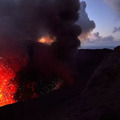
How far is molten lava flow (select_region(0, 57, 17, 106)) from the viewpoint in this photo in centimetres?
1686

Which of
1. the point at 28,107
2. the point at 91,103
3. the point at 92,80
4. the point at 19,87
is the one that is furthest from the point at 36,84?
the point at 91,103

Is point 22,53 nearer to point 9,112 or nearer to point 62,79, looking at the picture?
point 62,79

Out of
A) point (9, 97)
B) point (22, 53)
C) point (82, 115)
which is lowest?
point (9, 97)

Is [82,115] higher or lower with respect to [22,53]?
lower

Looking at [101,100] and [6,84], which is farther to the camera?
[6,84]

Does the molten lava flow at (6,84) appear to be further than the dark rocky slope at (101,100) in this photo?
Yes

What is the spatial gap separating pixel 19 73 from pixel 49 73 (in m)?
4.26

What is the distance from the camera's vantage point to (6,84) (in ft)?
58.3

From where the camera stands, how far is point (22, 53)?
2291 centimetres

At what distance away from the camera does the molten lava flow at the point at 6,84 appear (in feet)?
55.3

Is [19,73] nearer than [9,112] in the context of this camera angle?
No

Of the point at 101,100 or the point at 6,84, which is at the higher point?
the point at 101,100

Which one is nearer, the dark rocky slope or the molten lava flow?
the dark rocky slope

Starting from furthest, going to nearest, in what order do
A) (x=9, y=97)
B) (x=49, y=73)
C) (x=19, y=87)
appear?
(x=49, y=73), (x=19, y=87), (x=9, y=97)
